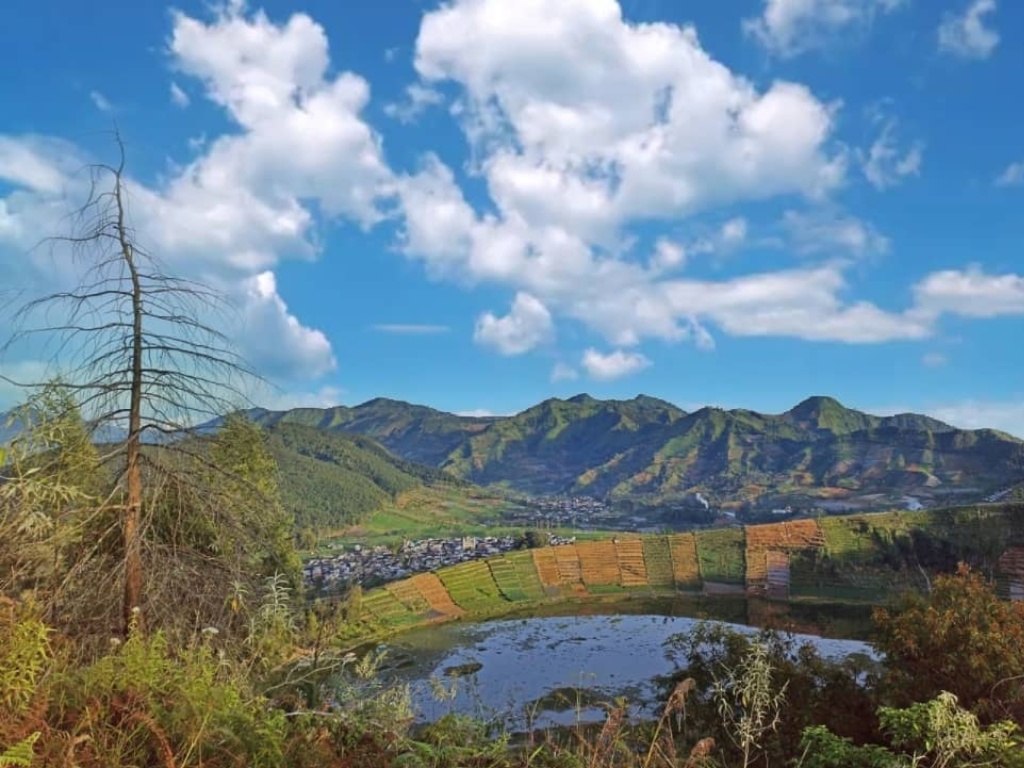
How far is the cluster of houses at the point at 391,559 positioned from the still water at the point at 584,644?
1658 cm

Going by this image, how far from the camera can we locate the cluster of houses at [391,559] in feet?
226

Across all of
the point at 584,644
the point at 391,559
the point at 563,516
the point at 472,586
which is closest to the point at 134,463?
the point at 584,644

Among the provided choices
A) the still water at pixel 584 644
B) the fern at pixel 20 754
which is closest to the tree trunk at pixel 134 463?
the fern at pixel 20 754

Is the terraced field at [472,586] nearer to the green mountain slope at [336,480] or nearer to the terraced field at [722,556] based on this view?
the terraced field at [722,556]

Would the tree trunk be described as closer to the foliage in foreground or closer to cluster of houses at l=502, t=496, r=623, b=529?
the foliage in foreground

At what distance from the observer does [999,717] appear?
30.0 feet

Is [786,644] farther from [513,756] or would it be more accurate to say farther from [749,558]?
[749,558]

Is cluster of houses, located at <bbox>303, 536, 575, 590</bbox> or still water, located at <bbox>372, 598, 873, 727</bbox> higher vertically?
cluster of houses, located at <bbox>303, 536, 575, 590</bbox>

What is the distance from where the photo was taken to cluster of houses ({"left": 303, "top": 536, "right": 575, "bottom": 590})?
2718 inches

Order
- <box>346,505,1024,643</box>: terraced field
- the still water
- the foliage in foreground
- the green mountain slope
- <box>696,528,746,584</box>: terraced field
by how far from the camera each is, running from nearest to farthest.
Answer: the foliage in foreground → the still water → <box>346,505,1024,643</box>: terraced field → <box>696,528,746,584</box>: terraced field → the green mountain slope

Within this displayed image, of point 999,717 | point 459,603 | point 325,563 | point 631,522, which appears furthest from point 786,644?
point 631,522

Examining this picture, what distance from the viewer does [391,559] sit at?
84.4 m

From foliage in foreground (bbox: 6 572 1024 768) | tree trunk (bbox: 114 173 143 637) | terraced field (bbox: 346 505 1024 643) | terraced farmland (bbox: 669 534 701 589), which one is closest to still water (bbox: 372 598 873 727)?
terraced field (bbox: 346 505 1024 643)

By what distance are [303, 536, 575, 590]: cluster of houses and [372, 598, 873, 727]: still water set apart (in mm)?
16576
